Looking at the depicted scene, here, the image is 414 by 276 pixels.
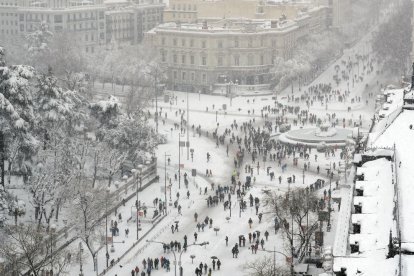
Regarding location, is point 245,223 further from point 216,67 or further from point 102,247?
point 216,67

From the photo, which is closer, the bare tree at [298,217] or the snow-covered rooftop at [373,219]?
the snow-covered rooftop at [373,219]

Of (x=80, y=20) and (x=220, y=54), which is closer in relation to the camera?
(x=220, y=54)

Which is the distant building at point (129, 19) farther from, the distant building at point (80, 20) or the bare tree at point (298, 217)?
the bare tree at point (298, 217)

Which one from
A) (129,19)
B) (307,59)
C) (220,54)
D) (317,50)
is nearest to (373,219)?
(220,54)

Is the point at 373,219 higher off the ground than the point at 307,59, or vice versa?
the point at 373,219

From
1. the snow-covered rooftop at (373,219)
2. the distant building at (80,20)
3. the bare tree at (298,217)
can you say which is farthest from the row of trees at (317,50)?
the snow-covered rooftop at (373,219)

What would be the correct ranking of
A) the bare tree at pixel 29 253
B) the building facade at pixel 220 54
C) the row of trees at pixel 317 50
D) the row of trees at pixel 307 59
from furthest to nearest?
the building facade at pixel 220 54 → the row of trees at pixel 317 50 → the row of trees at pixel 307 59 → the bare tree at pixel 29 253

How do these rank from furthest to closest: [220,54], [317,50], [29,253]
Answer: [317,50]
[220,54]
[29,253]

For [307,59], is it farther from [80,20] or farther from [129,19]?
[129,19]

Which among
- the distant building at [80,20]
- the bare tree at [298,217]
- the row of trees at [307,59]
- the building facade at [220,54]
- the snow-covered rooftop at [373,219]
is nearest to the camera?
the snow-covered rooftop at [373,219]
